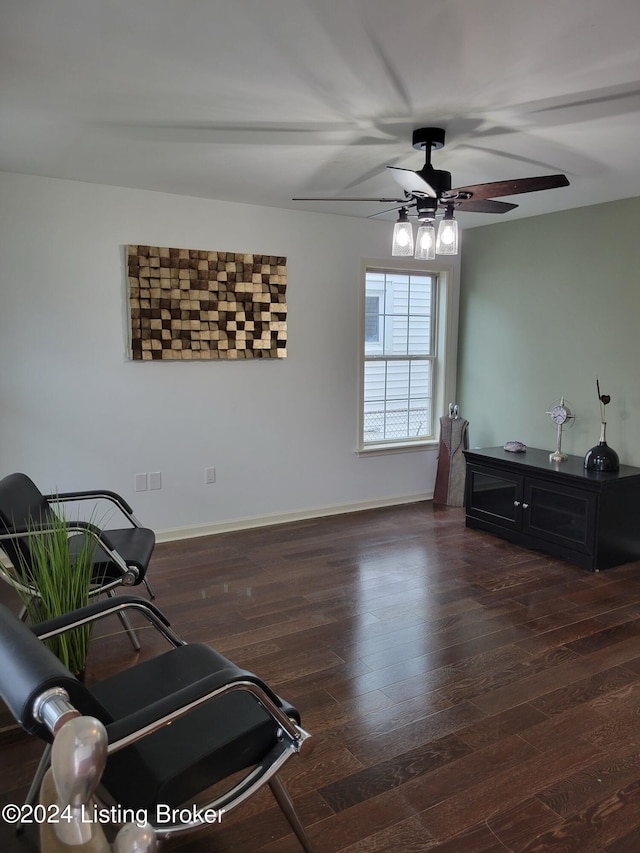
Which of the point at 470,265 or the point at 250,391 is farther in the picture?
the point at 470,265

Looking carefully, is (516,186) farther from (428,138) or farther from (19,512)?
(19,512)

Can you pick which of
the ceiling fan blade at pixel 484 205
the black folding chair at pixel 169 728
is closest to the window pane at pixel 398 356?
the ceiling fan blade at pixel 484 205

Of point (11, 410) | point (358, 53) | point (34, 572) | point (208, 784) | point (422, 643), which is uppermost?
point (358, 53)

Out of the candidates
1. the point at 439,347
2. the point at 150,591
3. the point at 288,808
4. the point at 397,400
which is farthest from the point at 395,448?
the point at 288,808

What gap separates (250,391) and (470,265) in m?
2.32

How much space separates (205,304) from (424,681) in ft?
9.42

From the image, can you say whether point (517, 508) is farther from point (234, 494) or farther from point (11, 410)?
point (11, 410)

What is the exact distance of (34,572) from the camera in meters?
2.35

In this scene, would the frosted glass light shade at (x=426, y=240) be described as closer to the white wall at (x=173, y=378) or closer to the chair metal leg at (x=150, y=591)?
the white wall at (x=173, y=378)

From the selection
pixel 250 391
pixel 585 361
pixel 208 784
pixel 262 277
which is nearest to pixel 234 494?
pixel 250 391

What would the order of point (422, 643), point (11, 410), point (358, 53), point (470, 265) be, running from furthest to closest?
point (470, 265)
point (11, 410)
point (422, 643)
point (358, 53)

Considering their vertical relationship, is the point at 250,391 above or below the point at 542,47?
below

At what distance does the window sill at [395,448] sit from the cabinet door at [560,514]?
1.31m

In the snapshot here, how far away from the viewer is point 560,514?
4031mm
